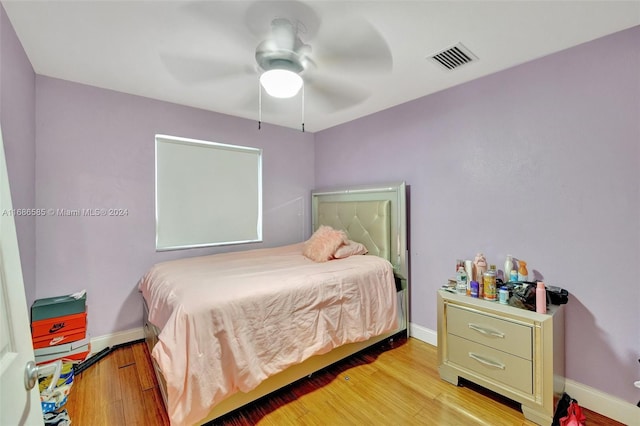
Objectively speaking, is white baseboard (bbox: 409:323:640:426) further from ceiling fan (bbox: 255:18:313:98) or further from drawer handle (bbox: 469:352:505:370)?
ceiling fan (bbox: 255:18:313:98)

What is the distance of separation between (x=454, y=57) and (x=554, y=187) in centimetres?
118

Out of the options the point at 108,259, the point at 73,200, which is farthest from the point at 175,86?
the point at 108,259

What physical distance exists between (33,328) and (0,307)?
213cm

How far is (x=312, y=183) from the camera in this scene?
416 cm

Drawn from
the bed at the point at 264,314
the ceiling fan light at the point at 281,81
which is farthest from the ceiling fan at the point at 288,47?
the bed at the point at 264,314

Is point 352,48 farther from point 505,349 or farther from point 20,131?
point 20,131

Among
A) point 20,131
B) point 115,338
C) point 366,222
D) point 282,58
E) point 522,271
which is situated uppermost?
point 282,58

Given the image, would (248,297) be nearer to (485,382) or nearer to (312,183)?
(485,382)

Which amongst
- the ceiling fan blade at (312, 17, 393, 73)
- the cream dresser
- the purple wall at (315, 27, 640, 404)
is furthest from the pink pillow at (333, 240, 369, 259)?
the ceiling fan blade at (312, 17, 393, 73)

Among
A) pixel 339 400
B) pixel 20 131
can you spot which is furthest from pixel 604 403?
pixel 20 131

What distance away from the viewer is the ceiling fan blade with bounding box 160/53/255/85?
2061 millimetres

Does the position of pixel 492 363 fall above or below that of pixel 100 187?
below

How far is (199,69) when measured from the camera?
2.20 metres

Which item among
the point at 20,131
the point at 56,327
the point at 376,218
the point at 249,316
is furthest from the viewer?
the point at 376,218
